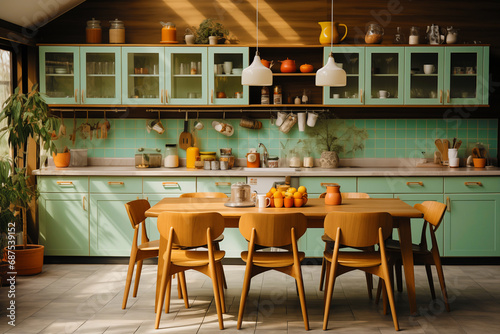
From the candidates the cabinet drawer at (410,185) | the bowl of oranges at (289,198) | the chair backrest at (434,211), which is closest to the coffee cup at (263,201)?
the bowl of oranges at (289,198)

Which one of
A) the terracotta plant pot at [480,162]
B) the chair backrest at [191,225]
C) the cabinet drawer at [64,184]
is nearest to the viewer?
the chair backrest at [191,225]

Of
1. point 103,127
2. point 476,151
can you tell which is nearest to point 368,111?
point 476,151

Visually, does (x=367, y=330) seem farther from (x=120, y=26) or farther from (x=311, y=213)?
(x=120, y=26)

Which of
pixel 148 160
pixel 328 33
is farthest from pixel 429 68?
pixel 148 160

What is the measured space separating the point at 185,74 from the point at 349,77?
5.55 ft

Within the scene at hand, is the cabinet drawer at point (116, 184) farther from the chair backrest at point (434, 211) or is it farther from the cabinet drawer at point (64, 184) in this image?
the chair backrest at point (434, 211)

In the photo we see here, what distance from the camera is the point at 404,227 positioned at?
3.82m

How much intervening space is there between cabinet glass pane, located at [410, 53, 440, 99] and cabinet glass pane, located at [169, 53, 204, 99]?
2.18 metres

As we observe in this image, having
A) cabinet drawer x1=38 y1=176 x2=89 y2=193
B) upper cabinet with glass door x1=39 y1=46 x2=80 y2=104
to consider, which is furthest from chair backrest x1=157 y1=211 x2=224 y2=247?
upper cabinet with glass door x1=39 y1=46 x2=80 y2=104

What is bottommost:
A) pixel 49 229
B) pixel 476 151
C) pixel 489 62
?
pixel 49 229

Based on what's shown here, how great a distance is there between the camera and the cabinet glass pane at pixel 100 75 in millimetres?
5695

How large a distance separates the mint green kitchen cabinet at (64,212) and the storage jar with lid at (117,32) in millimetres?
1494

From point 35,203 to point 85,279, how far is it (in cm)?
112

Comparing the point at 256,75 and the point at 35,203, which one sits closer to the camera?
the point at 256,75
